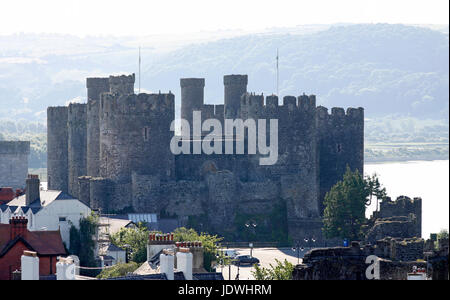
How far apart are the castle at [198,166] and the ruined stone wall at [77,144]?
6 cm

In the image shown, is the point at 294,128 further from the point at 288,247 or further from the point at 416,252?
the point at 416,252

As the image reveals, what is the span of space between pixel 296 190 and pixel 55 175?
17534 millimetres

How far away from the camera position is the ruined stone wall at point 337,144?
89062mm

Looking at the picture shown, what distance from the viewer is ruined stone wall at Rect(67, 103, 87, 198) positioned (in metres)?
89.3

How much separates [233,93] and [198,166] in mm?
9236

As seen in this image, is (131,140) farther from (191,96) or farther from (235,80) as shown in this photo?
(235,80)

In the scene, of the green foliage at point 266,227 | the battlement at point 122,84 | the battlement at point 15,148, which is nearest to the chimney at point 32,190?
the green foliage at point 266,227

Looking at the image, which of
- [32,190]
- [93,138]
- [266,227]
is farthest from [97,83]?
[32,190]

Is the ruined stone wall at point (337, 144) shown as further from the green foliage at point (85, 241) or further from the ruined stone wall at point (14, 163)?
the green foliage at point (85, 241)

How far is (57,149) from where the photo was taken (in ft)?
306

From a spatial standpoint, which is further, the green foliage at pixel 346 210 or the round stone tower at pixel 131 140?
the round stone tower at pixel 131 140

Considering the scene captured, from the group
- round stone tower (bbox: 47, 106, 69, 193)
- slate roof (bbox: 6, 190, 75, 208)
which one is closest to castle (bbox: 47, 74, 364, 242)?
round stone tower (bbox: 47, 106, 69, 193)

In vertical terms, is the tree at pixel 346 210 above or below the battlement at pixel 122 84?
below

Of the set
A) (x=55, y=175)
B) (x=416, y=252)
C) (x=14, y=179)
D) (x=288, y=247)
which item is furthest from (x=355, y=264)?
(x=14, y=179)
